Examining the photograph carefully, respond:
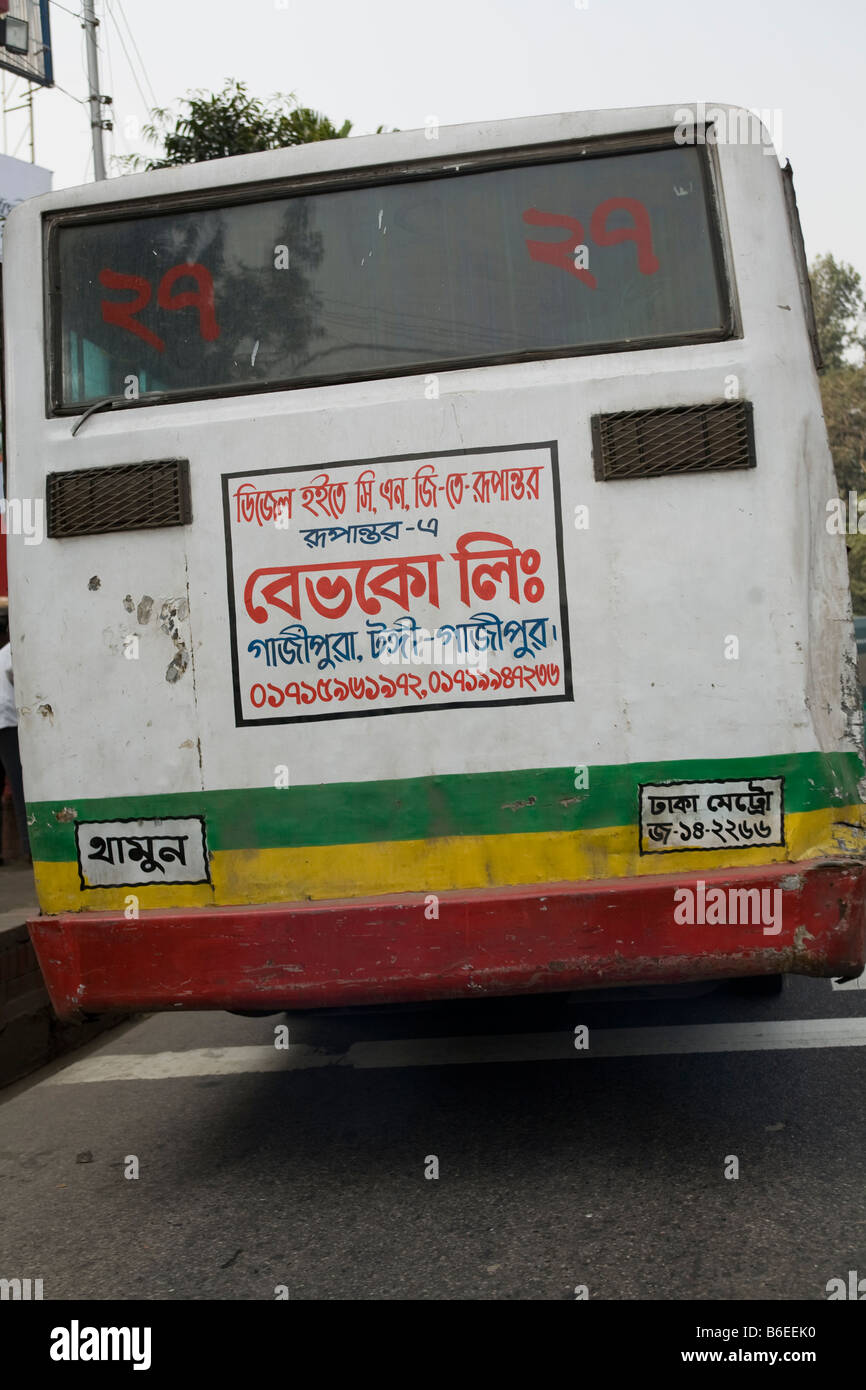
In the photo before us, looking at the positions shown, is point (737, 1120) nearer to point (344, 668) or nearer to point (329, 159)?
point (344, 668)

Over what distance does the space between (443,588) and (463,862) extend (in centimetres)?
80

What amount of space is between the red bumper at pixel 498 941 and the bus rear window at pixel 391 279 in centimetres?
158

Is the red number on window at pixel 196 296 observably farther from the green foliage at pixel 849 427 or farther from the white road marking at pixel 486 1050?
the green foliage at pixel 849 427

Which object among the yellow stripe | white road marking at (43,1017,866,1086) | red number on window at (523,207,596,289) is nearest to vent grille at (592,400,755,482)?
red number on window at (523,207,596,289)

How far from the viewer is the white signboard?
18.1 metres

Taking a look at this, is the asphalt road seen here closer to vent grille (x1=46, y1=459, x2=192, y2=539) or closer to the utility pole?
vent grille (x1=46, y1=459, x2=192, y2=539)

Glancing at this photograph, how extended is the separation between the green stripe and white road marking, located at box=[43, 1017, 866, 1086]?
1936mm

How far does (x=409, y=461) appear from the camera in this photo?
159 inches

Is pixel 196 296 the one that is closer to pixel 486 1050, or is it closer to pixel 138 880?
pixel 138 880

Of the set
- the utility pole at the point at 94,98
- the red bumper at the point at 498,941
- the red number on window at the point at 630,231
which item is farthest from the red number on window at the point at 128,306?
the utility pole at the point at 94,98

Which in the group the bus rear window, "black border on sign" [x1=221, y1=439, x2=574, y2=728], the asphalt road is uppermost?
the bus rear window

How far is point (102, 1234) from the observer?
4125mm

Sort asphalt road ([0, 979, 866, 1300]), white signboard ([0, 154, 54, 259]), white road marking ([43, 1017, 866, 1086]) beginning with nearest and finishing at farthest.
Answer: asphalt road ([0, 979, 866, 1300]) → white road marking ([43, 1017, 866, 1086]) → white signboard ([0, 154, 54, 259])

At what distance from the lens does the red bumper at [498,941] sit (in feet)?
12.6
